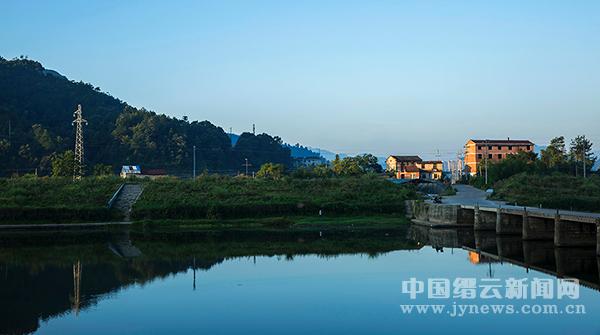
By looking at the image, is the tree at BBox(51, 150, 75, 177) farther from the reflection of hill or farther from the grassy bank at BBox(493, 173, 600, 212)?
the grassy bank at BBox(493, 173, 600, 212)

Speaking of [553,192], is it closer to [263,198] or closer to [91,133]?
[263,198]

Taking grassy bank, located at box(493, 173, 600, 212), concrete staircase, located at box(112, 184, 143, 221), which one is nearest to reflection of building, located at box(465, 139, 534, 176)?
grassy bank, located at box(493, 173, 600, 212)

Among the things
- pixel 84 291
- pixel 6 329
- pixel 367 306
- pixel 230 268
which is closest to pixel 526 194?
pixel 230 268

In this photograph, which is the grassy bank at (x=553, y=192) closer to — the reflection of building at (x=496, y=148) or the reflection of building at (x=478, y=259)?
the reflection of building at (x=478, y=259)

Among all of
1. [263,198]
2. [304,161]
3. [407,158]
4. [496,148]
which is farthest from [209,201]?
[304,161]

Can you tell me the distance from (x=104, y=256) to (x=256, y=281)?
1094 centimetres

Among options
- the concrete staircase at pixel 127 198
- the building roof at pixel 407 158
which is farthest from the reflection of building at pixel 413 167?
the concrete staircase at pixel 127 198

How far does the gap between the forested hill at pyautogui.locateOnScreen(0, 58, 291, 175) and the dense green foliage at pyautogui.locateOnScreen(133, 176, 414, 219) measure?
40.1m

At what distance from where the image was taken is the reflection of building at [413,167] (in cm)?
10262

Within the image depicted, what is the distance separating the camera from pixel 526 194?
173 ft

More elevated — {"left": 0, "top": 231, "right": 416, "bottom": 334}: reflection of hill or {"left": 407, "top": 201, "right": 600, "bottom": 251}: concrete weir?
{"left": 407, "top": 201, "right": 600, "bottom": 251}: concrete weir

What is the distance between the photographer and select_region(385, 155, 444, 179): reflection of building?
103 metres

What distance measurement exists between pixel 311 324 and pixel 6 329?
891 centimetres

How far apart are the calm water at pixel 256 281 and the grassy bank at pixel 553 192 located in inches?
365
